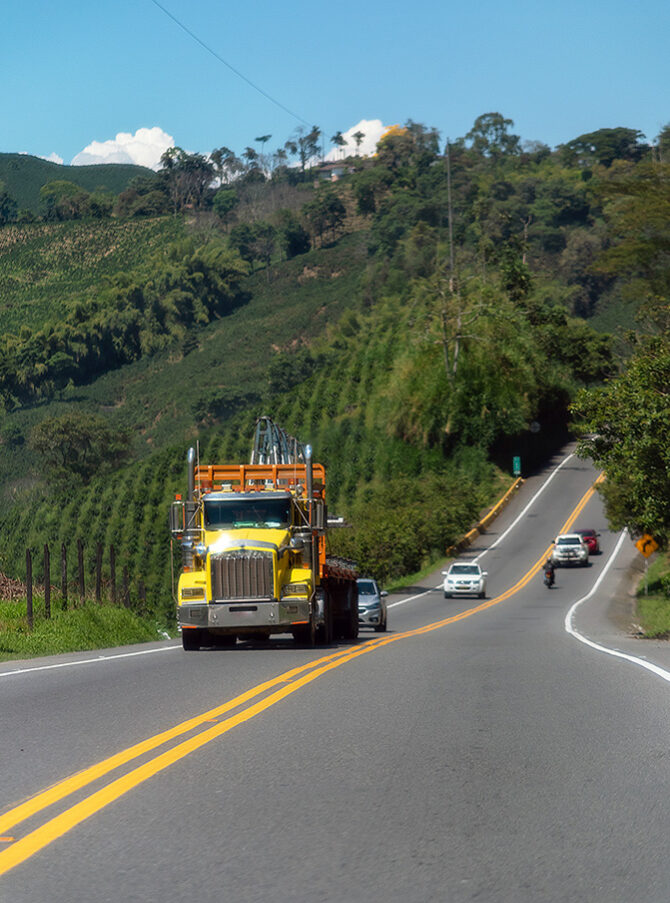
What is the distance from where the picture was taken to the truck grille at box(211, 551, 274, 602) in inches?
756

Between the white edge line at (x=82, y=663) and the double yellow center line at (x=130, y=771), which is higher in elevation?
the double yellow center line at (x=130, y=771)

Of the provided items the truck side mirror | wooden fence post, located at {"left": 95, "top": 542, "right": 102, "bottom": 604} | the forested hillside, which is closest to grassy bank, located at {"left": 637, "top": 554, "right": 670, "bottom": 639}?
the forested hillside

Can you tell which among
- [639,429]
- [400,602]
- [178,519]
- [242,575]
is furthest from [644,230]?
[242,575]

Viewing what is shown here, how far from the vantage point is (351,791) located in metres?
7.14

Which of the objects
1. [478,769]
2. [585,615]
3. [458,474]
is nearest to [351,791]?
[478,769]

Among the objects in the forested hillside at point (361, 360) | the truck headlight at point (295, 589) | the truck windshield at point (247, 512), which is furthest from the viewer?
the forested hillside at point (361, 360)

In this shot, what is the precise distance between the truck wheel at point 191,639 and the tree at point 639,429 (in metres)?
12.7

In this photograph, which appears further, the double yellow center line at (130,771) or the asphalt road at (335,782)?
the double yellow center line at (130,771)

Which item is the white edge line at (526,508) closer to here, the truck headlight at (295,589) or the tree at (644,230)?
the tree at (644,230)

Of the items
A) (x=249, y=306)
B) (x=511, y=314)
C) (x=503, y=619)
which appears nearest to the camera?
(x=503, y=619)

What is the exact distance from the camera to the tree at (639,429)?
91.1 feet

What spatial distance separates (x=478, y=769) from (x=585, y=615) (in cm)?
2986

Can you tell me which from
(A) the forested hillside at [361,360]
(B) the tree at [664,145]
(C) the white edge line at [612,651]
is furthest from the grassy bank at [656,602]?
(B) the tree at [664,145]

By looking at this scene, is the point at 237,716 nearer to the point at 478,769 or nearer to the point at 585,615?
the point at 478,769
